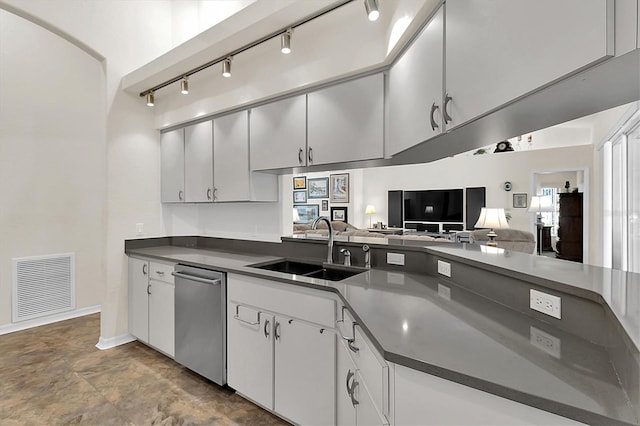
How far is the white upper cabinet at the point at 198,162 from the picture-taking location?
3.10 meters

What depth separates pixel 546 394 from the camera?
70cm

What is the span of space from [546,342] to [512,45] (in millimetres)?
904

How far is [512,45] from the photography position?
36.9 inches

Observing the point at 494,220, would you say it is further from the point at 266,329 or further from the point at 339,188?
the point at 339,188

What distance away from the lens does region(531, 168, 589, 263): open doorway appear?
616cm

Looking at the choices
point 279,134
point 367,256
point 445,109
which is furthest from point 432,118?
point 279,134

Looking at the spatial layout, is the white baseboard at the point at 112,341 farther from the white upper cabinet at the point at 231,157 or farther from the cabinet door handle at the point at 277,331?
the cabinet door handle at the point at 277,331

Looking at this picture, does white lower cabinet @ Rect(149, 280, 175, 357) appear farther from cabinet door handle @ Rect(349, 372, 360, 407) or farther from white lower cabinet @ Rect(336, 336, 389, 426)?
cabinet door handle @ Rect(349, 372, 360, 407)

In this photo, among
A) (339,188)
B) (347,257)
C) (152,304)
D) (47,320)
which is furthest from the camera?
(339,188)

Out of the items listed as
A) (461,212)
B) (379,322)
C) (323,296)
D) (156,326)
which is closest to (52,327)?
(156,326)

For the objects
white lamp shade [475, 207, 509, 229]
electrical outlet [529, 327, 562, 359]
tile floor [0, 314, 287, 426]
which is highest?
white lamp shade [475, 207, 509, 229]

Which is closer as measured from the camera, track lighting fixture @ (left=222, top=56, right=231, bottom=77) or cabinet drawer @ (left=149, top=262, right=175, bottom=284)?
track lighting fixture @ (left=222, top=56, right=231, bottom=77)

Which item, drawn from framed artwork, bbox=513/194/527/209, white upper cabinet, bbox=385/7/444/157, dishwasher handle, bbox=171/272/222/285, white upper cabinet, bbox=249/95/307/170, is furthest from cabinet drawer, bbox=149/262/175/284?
framed artwork, bbox=513/194/527/209

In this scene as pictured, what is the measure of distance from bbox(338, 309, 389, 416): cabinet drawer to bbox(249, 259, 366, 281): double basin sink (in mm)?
733
